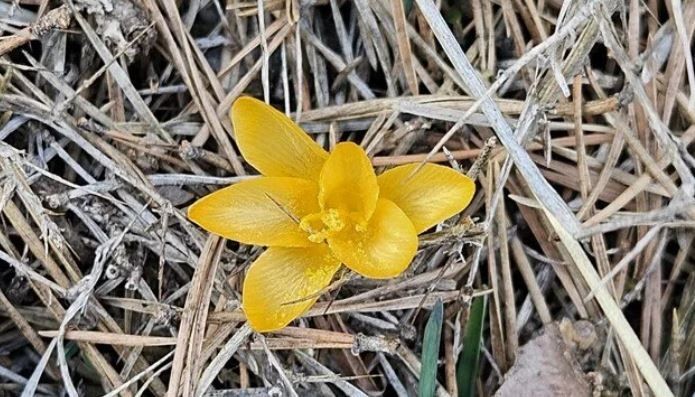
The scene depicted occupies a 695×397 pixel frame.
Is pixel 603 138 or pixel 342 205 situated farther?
pixel 603 138

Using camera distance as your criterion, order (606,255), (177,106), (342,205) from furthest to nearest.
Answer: (177,106) < (606,255) < (342,205)

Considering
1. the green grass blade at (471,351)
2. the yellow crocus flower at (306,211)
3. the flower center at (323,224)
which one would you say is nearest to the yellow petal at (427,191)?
the yellow crocus flower at (306,211)

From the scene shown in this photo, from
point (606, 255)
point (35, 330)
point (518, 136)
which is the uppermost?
point (518, 136)

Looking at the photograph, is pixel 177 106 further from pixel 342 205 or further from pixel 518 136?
pixel 518 136

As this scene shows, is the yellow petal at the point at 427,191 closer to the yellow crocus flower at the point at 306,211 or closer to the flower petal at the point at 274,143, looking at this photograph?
the yellow crocus flower at the point at 306,211

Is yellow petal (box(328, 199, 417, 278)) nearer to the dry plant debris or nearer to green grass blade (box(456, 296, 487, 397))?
the dry plant debris

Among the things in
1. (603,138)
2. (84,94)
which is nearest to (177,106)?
(84,94)

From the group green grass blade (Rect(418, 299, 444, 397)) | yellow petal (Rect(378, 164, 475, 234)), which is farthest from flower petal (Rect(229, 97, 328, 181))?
green grass blade (Rect(418, 299, 444, 397))

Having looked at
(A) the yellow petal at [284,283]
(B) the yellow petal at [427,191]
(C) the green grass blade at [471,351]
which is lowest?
(C) the green grass blade at [471,351]
